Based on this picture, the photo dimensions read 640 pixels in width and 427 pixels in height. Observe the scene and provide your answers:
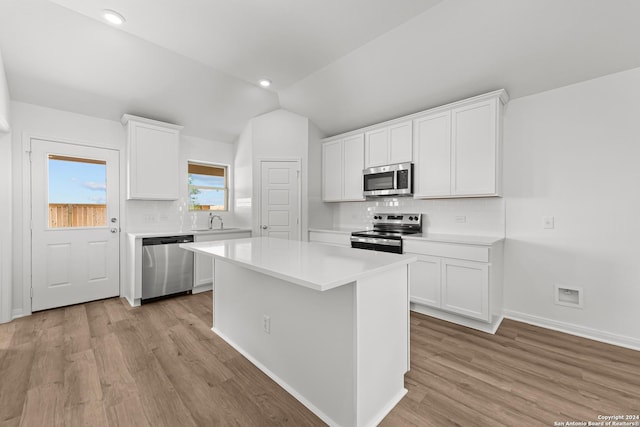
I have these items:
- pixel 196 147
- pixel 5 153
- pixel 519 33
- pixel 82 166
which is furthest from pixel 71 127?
pixel 519 33

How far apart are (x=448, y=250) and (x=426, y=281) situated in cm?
45

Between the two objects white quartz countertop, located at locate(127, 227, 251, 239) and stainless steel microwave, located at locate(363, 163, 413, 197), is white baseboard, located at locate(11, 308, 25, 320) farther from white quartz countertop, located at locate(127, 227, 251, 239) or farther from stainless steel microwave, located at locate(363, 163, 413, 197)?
stainless steel microwave, located at locate(363, 163, 413, 197)

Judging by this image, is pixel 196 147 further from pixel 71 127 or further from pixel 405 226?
pixel 405 226

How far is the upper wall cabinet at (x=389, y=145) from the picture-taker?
361 centimetres

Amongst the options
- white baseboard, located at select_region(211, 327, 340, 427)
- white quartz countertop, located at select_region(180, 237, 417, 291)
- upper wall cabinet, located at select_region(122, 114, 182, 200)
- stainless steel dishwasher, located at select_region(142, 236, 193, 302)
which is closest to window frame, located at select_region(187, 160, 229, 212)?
upper wall cabinet, located at select_region(122, 114, 182, 200)

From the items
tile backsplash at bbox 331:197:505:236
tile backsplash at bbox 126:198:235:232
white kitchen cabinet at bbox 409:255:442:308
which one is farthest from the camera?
tile backsplash at bbox 126:198:235:232

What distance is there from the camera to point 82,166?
3.60m

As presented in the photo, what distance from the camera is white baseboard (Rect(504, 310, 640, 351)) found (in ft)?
8.04

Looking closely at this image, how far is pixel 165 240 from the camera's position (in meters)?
3.75

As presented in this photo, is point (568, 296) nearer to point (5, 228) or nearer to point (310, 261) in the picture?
point (310, 261)

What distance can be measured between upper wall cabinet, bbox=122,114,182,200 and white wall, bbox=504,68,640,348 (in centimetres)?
434

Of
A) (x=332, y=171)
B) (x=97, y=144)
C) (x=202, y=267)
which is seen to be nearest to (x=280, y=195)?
(x=332, y=171)

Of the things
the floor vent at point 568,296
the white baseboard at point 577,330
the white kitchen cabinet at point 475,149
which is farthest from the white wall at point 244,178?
the floor vent at point 568,296

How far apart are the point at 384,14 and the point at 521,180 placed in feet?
7.29
